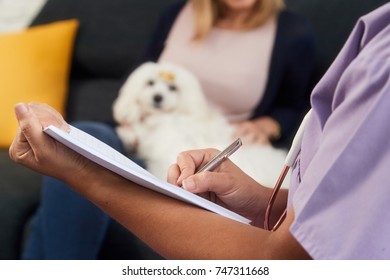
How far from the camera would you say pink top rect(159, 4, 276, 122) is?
1.86 meters

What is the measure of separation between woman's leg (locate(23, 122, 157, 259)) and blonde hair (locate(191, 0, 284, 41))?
0.67 metres

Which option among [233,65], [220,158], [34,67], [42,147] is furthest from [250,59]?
[42,147]

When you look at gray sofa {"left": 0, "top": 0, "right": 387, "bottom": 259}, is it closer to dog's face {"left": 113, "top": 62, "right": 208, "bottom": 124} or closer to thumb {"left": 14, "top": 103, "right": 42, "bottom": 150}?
dog's face {"left": 113, "top": 62, "right": 208, "bottom": 124}

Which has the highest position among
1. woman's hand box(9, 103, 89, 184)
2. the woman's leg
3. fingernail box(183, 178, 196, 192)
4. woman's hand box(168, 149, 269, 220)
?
woman's hand box(9, 103, 89, 184)

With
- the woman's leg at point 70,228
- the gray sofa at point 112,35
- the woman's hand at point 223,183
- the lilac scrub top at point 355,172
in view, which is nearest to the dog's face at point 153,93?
the gray sofa at point 112,35

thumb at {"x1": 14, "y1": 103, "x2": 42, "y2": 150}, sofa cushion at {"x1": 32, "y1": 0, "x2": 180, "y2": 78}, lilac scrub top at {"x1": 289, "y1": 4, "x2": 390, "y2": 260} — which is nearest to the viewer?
lilac scrub top at {"x1": 289, "y1": 4, "x2": 390, "y2": 260}

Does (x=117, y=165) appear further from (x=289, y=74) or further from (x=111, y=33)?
(x=111, y=33)

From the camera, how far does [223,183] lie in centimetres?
86

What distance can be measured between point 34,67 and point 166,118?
49 cm

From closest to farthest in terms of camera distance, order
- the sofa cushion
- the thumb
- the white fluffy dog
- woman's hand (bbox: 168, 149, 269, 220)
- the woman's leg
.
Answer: the thumb < woman's hand (bbox: 168, 149, 269, 220) < the woman's leg < the white fluffy dog < the sofa cushion

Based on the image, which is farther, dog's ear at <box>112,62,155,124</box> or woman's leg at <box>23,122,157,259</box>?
dog's ear at <box>112,62,155,124</box>

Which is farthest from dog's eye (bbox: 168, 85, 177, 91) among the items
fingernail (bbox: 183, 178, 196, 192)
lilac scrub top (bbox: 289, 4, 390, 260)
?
lilac scrub top (bbox: 289, 4, 390, 260)
